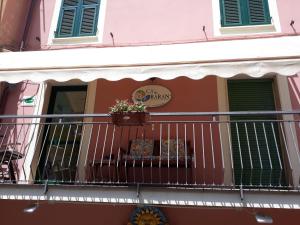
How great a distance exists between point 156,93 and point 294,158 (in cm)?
367

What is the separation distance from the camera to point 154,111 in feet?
27.5

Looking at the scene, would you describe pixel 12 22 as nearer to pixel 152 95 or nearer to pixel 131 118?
pixel 152 95

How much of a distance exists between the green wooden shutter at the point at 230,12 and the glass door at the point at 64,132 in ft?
14.7

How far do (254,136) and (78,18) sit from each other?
637 cm

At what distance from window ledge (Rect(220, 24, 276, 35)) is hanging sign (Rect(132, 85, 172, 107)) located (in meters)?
2.42

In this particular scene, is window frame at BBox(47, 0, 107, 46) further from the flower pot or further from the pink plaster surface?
the flower pot

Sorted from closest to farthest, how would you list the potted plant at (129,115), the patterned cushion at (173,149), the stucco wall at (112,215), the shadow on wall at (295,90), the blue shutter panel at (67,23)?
1. the potted plant at (129,115)
2. the stucco wall at (112,215)
3. the patterned cushion at (173,149)
4. the shadow on wall at (295,90)
5. the blue shutter panel at (67,23)

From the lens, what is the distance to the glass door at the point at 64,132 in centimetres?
851

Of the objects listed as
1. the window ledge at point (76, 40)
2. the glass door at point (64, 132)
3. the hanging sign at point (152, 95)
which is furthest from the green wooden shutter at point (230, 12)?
the glass door at point (64, 132)

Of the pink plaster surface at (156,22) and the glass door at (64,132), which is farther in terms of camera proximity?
the pink plaster surface at (156,22)

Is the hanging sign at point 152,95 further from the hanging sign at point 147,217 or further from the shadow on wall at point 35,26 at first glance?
the shadow on wall at point 35,26

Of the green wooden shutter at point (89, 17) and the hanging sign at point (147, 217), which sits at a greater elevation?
the green wooden shutter at point (89, 17)

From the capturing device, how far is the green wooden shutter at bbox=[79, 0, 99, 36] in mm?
9844

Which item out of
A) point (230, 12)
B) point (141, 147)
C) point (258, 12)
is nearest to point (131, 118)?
point (141, 147)
